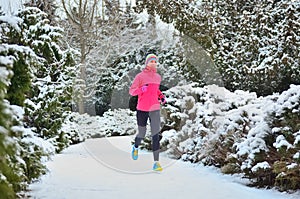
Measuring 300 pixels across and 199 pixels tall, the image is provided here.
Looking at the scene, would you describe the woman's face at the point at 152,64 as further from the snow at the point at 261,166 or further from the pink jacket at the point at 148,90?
the snow at the point at 261,166

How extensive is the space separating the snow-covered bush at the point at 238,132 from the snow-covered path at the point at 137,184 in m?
0.25

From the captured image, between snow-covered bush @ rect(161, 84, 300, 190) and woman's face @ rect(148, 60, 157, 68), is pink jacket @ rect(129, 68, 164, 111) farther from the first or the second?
snow-covered bush @ rect(161, 84, 300, 190)

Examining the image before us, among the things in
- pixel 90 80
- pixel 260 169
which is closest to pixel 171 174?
pixel 260 169

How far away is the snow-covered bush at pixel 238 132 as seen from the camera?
384 cm

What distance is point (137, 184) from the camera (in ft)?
13.9

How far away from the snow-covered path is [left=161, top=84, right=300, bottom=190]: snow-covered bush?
25cm

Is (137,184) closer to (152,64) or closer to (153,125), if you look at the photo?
(153,125)

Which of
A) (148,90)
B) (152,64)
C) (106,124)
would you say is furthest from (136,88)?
(106,124)

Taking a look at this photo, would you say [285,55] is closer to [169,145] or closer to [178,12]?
[178,12]

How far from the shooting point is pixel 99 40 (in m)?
18.6

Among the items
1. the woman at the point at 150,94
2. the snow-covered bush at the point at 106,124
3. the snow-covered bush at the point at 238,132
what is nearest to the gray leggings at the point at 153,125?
the woman at the point at 150,94

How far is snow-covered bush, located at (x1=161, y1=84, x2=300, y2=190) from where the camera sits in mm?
3842

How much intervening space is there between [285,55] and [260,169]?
253 inches

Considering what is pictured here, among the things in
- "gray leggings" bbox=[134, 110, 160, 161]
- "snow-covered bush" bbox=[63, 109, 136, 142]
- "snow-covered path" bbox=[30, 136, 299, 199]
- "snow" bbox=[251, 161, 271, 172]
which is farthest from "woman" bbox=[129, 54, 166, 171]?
"snow-covered bush" bbox=[63, 109, 136, 142]
